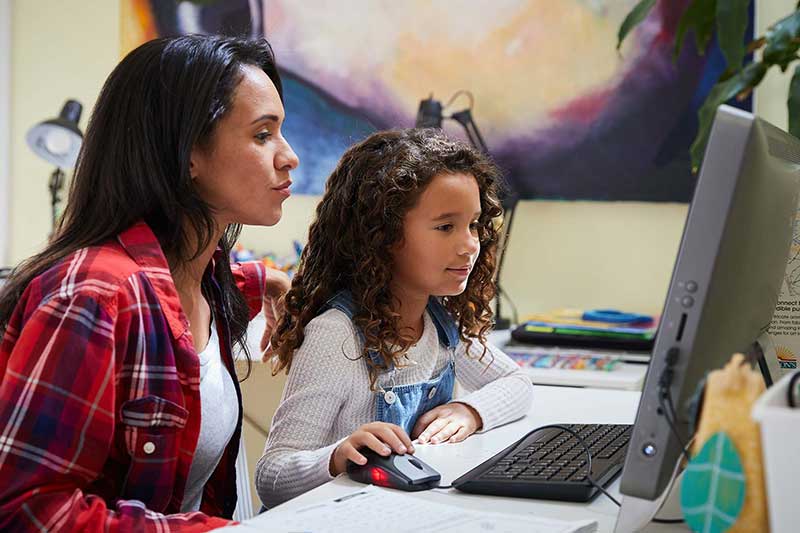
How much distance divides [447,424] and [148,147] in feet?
1.83

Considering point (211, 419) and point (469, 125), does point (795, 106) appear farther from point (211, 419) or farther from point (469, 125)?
point (211, 419)

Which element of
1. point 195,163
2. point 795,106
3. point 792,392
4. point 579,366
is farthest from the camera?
point 579,366

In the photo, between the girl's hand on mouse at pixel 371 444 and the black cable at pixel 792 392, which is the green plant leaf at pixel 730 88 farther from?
the black cable at pixel 792 392

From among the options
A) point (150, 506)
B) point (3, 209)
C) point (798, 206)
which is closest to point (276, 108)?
point (150, 506)

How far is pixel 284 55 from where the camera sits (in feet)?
9.87

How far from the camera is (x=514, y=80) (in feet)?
9.05

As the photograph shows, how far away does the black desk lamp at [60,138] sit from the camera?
2.99 metres

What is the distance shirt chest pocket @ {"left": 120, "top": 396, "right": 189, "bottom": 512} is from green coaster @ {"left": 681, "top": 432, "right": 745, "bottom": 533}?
22.8 inches

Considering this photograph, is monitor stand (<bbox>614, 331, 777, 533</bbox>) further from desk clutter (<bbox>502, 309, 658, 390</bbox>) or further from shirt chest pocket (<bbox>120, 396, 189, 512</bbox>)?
desk clutter (<bbox>502, 309, 658, 390</bbox>)

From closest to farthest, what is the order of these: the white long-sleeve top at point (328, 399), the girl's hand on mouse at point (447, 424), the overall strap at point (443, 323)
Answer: the white long-sleeve top at point (328, 399) < the girl's hand on mouse at point (447, 424) < the overall strap at point (443, 323)

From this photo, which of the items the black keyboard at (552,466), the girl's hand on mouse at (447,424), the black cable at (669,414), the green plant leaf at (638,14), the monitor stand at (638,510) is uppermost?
the green plant leaf at (638,14)

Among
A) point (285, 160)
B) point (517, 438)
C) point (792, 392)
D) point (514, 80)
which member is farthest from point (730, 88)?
point (792, 392)

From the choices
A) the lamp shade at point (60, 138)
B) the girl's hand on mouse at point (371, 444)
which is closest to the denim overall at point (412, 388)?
the girl's hand on mouse at point (371, 444)

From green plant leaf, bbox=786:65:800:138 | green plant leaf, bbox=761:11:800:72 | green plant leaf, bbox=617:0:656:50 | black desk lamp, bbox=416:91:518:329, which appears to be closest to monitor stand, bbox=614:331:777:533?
green plant leaf, bbox=786:65:800:138
